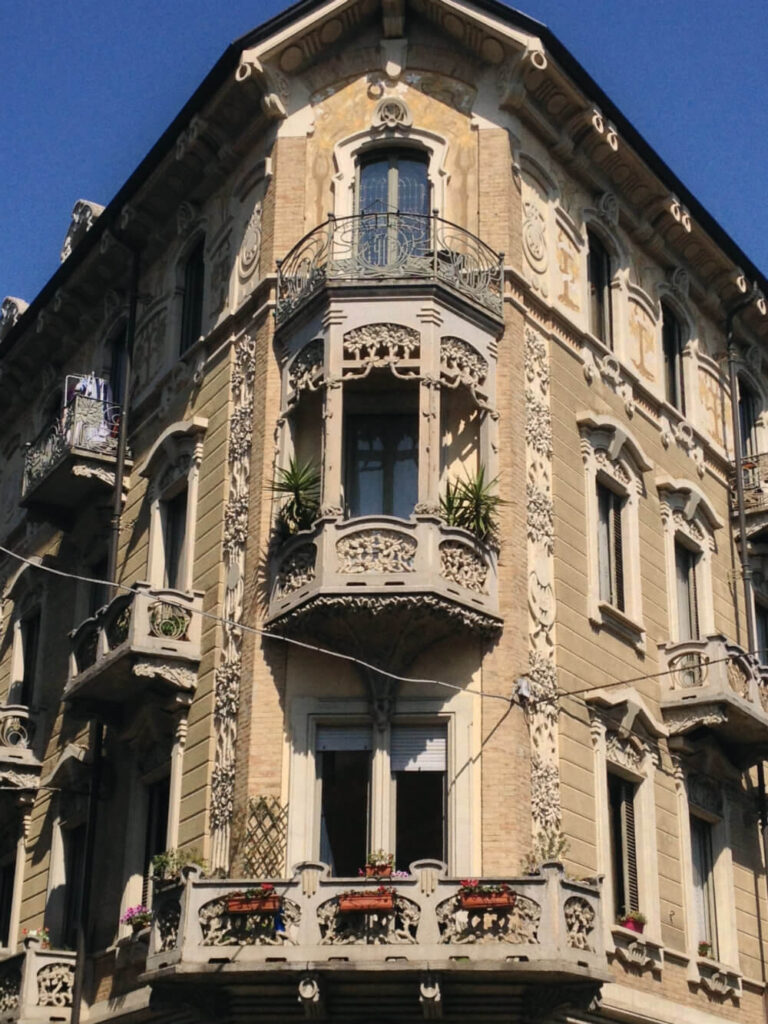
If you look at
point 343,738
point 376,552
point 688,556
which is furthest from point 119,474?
point 688,556

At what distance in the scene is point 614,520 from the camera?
2761cm

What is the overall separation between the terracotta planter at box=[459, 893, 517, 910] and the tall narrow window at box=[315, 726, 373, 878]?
2542 millimetres

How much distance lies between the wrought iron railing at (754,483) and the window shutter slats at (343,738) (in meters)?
10.9

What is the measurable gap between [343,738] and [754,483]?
38.4 feet

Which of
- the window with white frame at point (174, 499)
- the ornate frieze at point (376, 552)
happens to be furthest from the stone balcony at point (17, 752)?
the ornate frieze at point (376, 552)

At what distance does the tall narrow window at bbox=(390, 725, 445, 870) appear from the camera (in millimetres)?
22750

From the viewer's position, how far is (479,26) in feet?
89.2

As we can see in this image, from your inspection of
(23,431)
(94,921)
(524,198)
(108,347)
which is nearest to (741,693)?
(524,198)

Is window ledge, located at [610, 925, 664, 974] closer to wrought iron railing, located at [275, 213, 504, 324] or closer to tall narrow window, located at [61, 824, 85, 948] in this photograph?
tall narrow window, located at [61, 824, 85, 948]

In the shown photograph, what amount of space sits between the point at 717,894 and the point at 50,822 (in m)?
11.3

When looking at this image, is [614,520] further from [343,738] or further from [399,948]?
[399,948]

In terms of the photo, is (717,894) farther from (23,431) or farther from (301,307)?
(23,431)

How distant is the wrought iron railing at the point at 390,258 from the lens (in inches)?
998

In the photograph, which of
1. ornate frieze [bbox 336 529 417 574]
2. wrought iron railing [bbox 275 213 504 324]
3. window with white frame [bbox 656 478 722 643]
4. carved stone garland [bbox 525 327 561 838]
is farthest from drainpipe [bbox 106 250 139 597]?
window with white frame [bbox 656 478 722 643]
